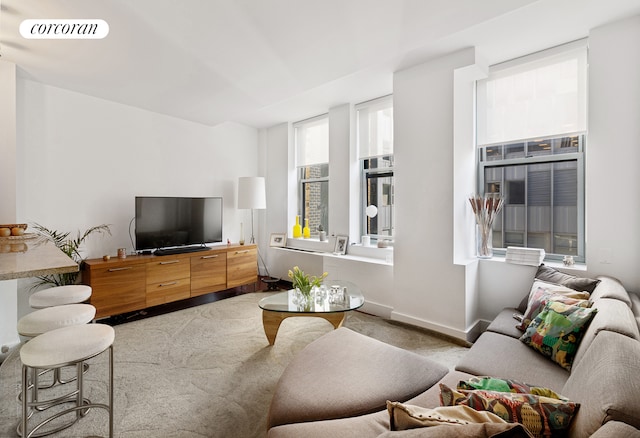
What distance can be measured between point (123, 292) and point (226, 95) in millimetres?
2593

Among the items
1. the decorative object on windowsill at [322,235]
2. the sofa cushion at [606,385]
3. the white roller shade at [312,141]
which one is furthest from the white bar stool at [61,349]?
the white roller shade at [312,141]

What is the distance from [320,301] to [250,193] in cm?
276

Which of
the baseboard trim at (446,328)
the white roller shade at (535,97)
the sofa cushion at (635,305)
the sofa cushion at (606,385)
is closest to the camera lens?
the sofa cushion at (606,385)

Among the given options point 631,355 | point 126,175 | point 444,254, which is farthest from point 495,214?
point 126,175

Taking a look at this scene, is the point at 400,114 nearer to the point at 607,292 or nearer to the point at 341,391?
the point at 607,292

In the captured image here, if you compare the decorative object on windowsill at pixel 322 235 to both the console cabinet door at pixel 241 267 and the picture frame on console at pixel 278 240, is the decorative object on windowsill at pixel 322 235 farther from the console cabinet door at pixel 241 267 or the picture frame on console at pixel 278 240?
Result: the console cabinet door at pixel 241 267

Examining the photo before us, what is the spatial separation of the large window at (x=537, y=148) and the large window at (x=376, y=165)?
3.73 ft

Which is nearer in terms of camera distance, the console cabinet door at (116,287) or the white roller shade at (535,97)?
A: the white roller shade at (535,97)

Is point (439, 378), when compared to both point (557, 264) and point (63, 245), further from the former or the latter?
point (63, 245)

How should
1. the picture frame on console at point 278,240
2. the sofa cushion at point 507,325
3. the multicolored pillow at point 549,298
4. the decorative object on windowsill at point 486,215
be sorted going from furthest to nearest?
the picture frame on console at point 278,240, the decorative object on windowsill at point 486,215, the sofa cushion at point 507,325, the multicolored pillow at point 549,298

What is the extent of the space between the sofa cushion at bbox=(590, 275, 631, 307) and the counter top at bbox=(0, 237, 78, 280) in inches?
116

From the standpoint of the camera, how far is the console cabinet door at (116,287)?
10.8 ft

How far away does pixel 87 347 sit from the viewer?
1.47 meters
